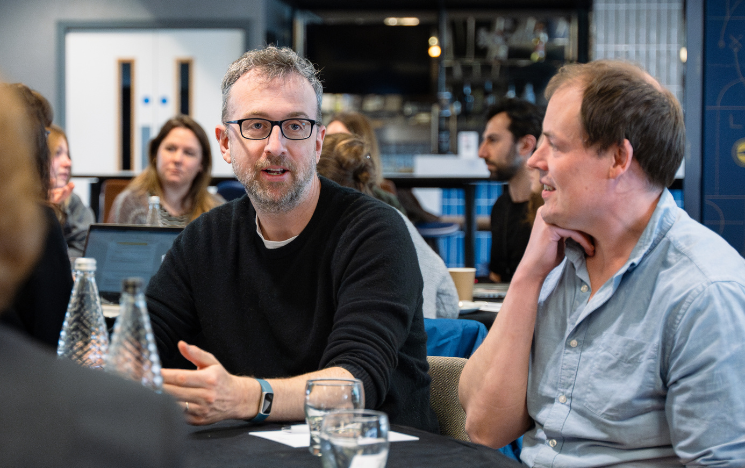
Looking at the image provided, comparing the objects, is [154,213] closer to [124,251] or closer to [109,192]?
[124,251]

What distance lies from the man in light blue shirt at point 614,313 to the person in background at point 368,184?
83 cm

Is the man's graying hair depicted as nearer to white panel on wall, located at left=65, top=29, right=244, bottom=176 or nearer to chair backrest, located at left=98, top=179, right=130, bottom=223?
chair backrest, located at left=98, top=179, right=130, bottom=223

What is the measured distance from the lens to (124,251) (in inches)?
95.3

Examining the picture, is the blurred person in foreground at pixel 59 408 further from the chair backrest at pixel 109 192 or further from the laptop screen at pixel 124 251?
the chair backrest at pixel 109 192

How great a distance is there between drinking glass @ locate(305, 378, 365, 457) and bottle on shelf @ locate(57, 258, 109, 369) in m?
0.31

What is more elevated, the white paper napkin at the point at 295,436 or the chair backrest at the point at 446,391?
the white paper napkin at the point at 295,436

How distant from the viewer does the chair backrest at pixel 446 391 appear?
1541 mm

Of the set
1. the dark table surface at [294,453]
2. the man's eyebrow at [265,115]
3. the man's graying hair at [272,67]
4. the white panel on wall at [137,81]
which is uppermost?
the white panel on wall at [137,81]

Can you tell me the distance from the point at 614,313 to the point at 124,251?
172cm

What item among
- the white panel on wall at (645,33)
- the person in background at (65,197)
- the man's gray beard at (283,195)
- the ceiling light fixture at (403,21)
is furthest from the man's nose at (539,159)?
the ceiling light fixture at (403,21)

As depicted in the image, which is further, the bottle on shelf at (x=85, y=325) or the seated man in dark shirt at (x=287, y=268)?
the seated man in dark shirt at (x=287, y=268)

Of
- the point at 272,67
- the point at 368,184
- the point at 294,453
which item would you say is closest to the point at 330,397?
the point at 294,453

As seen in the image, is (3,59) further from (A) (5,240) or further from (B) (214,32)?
(A) (5,240)

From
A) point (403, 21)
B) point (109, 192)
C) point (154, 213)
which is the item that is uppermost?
point (403, 21)
